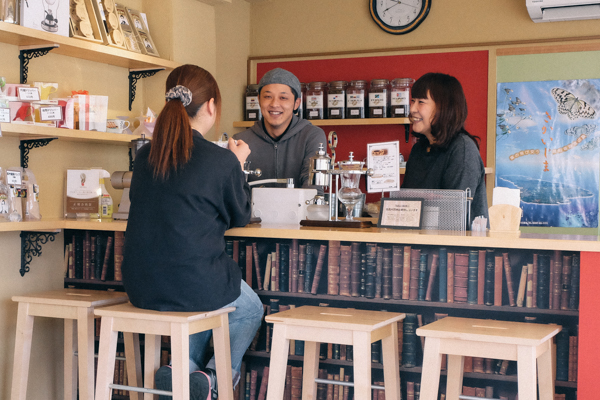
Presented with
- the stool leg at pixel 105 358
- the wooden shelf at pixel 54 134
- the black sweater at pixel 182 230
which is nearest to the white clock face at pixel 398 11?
the wooden shelf at pixel 54 134

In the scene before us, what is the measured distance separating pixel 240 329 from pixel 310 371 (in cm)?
32

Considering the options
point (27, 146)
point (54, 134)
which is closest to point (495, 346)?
point (54, 134)

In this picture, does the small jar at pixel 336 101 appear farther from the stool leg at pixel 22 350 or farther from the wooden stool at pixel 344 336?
the stool leg at pixel 22 350

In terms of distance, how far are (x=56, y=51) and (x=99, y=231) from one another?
0.97 metres

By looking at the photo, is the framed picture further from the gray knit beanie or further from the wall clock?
the wall clock

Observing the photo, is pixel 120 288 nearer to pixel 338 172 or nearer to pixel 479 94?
pixel 338 172

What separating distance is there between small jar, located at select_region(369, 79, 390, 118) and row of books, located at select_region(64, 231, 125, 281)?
7.19 feet

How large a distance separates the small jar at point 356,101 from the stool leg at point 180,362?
8.92 feet

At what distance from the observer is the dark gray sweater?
2785mm

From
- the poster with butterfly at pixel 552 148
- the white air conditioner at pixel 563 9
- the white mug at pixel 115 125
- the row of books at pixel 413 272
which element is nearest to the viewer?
the row of books at pixel 413 272

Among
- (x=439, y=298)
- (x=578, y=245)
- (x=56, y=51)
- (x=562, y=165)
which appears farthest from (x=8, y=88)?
(x=562, y=165)

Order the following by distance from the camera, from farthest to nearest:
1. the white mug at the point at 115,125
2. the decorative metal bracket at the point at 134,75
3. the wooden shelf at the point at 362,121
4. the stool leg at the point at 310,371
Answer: the wooden shelf at the point at 362,121 → the decorative metal bracket at the point at 134,75 → the white mug at the point at 115,125 → the stool leg at the point at 310,371

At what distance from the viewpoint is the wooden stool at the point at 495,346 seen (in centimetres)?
180

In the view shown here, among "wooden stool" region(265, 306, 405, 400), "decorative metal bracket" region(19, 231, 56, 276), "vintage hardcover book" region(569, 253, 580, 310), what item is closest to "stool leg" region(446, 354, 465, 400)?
"wooden stool" region(265, 306, 405, 400)
